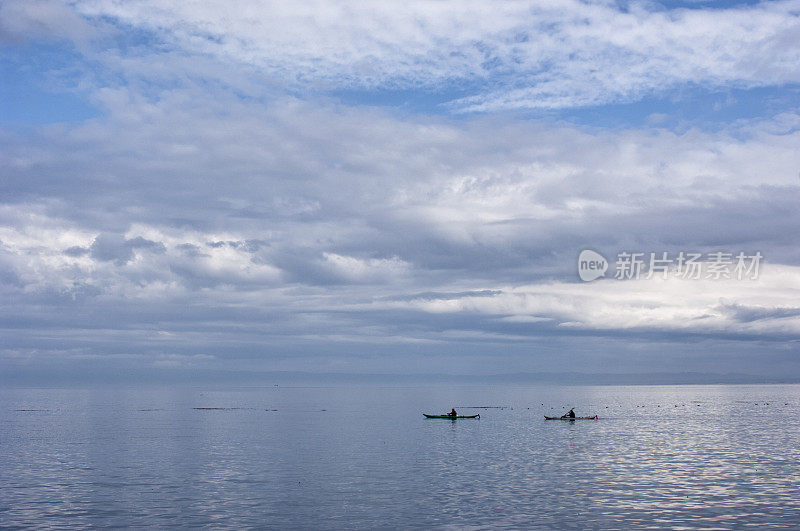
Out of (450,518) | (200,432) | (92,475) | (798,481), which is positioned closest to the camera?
(450,518)

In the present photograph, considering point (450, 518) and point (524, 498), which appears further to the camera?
point (524, 498)

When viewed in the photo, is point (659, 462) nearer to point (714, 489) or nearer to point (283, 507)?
point (714, 489)

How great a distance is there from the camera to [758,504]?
53375 millimetres

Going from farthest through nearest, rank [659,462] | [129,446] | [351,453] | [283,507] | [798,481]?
[129,446]
[351,453]
[659,462]
[798,481]
[283,507]

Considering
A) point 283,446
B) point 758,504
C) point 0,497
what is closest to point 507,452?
point 283,446

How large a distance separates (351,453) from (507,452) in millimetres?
19375

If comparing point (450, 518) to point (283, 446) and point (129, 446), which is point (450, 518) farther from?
point (129, 446)

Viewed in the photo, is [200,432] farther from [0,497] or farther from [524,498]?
[524,498]

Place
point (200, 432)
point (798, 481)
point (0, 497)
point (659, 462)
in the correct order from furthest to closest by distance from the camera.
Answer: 1. point (200, 432)
2. point (659, 462)
3. point (798, 481)
4. point (0, 497)

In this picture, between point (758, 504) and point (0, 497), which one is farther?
point (0, 497)

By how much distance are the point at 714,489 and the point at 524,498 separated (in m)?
17.4

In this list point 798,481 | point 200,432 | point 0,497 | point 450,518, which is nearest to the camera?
point 450,518

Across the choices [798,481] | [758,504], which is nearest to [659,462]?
[798,481]

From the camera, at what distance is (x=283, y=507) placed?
52.8 m
